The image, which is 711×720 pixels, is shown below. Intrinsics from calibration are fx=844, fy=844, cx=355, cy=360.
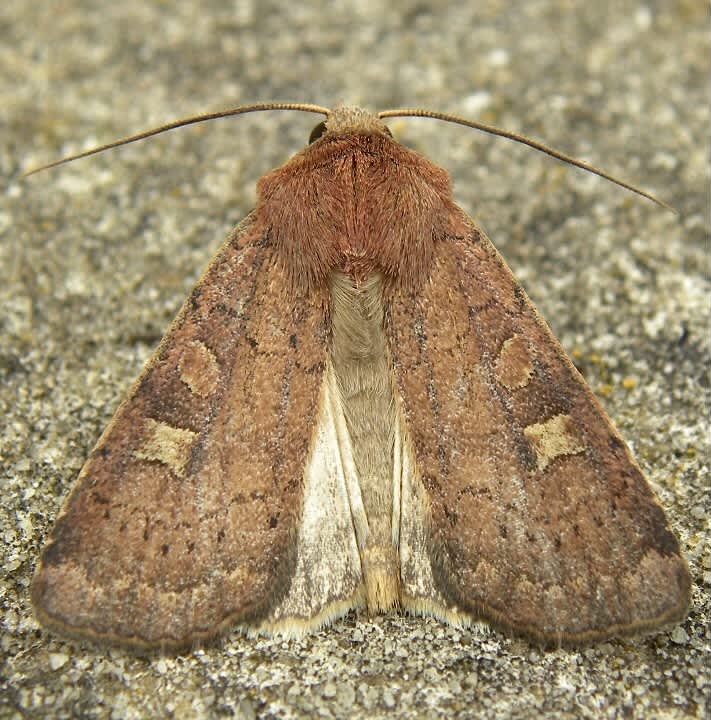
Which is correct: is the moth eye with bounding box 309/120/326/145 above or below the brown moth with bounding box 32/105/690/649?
above

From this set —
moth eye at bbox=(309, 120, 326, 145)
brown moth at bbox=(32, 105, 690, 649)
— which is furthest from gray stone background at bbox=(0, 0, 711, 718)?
moth eye at bbox=(309, 120, 326, 145)

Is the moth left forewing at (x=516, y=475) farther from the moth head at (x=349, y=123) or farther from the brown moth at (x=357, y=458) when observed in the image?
the moth head at (x=349, y=123)

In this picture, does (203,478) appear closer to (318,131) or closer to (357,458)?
(357,458)

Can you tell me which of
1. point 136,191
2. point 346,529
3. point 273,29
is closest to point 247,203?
point 136,191

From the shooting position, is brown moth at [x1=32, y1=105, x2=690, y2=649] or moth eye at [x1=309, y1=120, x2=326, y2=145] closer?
brown moth at [x1=32, y1=105, x2=690, y2=649]

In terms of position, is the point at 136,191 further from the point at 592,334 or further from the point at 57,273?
the point at 592,334

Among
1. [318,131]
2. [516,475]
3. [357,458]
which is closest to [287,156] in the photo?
[318,131]

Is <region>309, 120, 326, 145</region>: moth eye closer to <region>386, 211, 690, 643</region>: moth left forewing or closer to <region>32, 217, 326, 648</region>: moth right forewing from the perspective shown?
<region>32, 217, 326, 648</region>: moth right forewing
